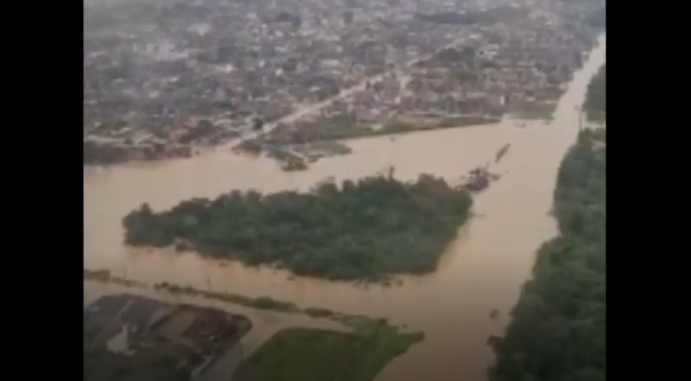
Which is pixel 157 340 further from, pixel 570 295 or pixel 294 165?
pixel 570 295

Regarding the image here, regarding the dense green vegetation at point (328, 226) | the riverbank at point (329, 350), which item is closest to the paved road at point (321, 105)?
the dense green vegetation at point (328, 226)

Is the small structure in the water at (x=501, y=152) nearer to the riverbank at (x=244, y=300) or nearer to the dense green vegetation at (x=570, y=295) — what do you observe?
the dense green vegetation at (x=570, y=295)

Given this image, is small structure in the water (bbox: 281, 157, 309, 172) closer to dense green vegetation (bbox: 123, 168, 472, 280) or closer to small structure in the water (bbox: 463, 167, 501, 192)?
dense green vegetation (bbox: 123, 168, 472, 280)

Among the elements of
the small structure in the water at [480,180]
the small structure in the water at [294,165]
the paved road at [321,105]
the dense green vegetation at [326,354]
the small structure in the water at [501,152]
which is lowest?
the dense green vegetation at [326,354]

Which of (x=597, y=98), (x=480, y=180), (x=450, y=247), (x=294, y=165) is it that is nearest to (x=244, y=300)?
(x=294, y=165)

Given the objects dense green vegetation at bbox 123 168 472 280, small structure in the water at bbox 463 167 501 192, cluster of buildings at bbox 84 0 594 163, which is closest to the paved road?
cluster of buildings at bbox 84 0 594 163

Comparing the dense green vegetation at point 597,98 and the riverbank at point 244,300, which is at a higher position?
the dense green vegetation at point 597,98
